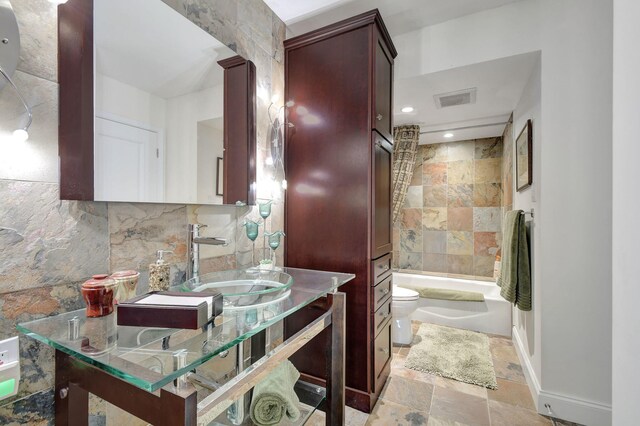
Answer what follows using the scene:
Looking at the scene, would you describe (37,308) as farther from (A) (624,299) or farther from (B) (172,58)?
(A) (624,299)

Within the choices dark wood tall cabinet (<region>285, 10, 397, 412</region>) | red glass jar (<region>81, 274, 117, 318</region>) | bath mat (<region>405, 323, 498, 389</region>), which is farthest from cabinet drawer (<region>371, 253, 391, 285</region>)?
red glass jar (<region>81, 274, 117, 318</region>)

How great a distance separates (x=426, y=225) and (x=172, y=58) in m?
3.69

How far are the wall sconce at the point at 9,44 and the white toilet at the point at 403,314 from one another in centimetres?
255

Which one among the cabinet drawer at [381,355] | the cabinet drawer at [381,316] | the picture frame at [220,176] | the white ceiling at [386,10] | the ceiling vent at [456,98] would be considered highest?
the white ceiling at [386,10]

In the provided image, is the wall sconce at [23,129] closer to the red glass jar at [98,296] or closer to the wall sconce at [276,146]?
the red glass jar at [98,296]

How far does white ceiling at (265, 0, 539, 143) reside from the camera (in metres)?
1.89

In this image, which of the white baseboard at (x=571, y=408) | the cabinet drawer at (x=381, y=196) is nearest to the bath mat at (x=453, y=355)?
the white baseboard at (x=571, y=408)

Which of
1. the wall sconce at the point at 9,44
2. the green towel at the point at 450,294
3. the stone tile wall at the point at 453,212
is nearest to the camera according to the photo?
the wall sconce at the point at 9,44

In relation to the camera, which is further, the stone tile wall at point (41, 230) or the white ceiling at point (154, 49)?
the white ceiling at point (154, 49)

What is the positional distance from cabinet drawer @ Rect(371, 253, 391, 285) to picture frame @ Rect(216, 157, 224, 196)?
3.10ft

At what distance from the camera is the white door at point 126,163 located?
100 centimetres

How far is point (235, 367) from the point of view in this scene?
1.53 meters

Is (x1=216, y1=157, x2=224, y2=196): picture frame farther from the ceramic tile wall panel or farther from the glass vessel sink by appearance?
the glass vessel sink

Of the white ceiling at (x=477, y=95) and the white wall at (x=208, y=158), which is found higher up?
the white ceiling at (x=477, y=95)
